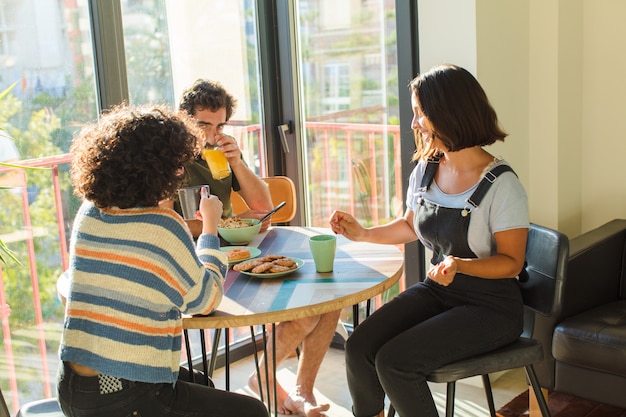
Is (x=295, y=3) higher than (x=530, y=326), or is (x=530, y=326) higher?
(x=295, y=3)

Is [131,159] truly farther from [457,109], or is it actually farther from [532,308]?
[532,308]

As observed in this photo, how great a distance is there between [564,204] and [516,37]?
29.2 inches

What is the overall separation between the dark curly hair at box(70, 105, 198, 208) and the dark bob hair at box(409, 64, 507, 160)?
73 cm

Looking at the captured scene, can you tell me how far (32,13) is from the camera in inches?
109

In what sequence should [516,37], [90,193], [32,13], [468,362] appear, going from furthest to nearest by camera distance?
[516,37]
[32,13]
[468,362]
[90,193]

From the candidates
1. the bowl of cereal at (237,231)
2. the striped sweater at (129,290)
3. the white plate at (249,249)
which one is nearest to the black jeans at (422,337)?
the white plate at (249,249)

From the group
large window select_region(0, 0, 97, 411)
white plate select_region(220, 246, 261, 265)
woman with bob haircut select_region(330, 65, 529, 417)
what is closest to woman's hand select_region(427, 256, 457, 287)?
woman with bob haircut select_region(330, 65, 529, 417)

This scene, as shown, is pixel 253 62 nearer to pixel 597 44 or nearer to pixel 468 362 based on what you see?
pixel 597 44

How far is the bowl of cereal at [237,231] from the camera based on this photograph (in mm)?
2402

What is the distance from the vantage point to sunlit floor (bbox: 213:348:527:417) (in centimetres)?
299

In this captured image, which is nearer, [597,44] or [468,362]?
[468,362]

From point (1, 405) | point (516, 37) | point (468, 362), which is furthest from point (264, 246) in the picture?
point (516, 37)

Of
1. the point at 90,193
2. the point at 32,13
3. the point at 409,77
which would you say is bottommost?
the point at 90,193

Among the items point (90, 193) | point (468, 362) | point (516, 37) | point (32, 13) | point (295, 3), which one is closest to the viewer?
point (90, 193)
